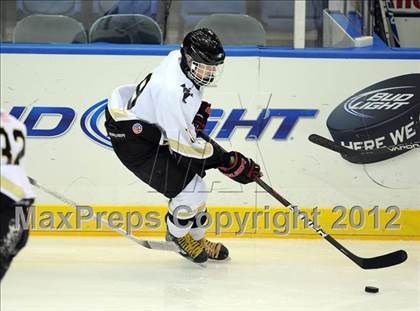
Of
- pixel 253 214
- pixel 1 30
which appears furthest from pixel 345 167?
pixel 1 30

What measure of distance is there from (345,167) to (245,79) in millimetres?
673

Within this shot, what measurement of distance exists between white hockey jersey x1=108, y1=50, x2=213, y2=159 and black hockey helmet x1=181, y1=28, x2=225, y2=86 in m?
0.04

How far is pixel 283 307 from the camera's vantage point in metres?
4.05

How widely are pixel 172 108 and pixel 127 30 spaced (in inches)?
73.1

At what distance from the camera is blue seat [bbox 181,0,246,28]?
704 centimetres

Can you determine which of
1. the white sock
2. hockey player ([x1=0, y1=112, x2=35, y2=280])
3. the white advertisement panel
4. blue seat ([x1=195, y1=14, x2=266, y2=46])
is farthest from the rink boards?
hockey player ([x1=0, y1=112, x2=35, y2=280])

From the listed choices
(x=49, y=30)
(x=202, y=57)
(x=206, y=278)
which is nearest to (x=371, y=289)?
(x=206, y=278)

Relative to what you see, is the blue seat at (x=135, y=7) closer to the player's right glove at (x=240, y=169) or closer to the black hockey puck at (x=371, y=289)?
the player's right glove at (x=240, y=169)

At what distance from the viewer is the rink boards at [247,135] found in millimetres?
5203

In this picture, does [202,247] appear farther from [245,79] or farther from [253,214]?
[245,79]

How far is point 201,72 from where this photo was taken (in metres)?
4.37

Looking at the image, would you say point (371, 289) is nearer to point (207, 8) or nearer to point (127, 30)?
point (127, 30)

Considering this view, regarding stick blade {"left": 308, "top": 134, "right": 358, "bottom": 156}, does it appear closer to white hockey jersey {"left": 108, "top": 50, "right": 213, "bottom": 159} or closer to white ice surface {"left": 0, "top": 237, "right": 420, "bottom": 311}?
white ice surface {"left": 0, "top": 237, "right": 420, "bottom": 311}

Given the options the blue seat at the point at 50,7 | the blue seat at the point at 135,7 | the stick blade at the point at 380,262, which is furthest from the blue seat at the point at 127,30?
the stick blade at the point at 380,262
